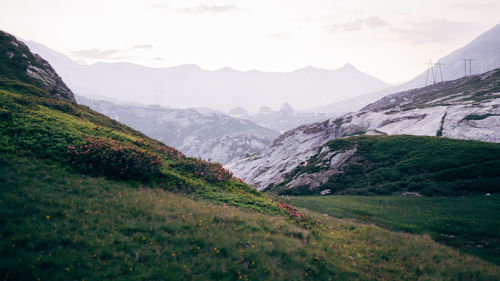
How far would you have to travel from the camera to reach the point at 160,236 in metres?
12.9

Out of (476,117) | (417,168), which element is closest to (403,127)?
(476,117)

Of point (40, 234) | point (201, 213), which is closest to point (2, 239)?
point (40, 234)

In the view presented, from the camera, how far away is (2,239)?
10.5 metres

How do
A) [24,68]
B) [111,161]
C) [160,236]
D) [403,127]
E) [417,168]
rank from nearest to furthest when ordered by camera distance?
[160,236] → [111,161] → [417,168] → [24,68] → [403,127]

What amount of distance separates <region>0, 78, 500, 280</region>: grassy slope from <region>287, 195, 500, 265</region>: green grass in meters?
3.23

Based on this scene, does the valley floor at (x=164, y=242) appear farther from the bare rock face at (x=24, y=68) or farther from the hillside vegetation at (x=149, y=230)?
the bare rock face at (x=24, y=68)

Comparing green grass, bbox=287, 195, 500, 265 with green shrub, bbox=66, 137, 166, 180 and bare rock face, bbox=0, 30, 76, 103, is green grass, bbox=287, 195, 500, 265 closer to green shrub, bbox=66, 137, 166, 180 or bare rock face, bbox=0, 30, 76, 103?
green shrub, bbox=66, 137, 166, 180

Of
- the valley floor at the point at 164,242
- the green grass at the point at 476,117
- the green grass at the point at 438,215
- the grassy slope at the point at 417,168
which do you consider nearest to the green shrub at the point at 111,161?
the valley floor at the point at 164,242

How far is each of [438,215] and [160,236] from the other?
25.3m

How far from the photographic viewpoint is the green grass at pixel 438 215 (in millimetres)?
19328

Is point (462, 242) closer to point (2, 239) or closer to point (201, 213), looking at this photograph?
point (201, 213)

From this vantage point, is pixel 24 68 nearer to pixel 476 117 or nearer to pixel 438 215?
pixel 438 215

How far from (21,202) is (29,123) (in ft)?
37.0

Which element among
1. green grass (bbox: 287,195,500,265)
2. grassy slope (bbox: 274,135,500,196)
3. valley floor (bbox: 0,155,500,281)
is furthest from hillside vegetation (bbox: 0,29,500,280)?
grassy slope (bbox: 274,135,500,196)
